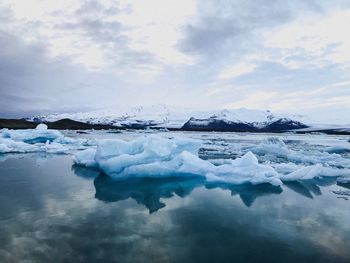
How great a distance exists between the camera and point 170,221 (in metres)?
4.87

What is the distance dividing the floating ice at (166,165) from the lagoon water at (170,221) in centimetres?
39

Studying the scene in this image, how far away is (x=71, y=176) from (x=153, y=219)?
4.44m

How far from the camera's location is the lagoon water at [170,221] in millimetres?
3623

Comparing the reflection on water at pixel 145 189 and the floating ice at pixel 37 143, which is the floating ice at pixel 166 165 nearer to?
the reflection on water at pixel 145 189

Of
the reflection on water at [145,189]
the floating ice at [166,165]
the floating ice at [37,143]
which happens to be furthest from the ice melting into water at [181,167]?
the floating ice at [37,143]

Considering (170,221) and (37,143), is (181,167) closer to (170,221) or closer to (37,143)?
(170,221)

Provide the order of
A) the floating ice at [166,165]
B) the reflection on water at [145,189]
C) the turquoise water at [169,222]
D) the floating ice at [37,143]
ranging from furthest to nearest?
1. the floating ice at [37,143]
2. the floating ice at [166,165]
3. the reflection on water at [145,189]
4. the turquoise water at [169,222]

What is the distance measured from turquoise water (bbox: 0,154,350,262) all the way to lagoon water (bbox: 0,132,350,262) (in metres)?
0.01

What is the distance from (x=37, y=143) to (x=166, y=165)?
1401cm

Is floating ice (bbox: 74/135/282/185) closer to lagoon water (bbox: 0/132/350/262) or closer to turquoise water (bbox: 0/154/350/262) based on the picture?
lagoon water (bbox: 0/132/350/262)

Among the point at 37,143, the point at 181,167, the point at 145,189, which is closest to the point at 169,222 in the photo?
the point at 145,189

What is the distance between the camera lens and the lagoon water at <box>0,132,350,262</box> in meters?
3.62

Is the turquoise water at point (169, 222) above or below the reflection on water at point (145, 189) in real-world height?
above

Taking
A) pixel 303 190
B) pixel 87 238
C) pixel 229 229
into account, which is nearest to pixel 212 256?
pixel 229 229
